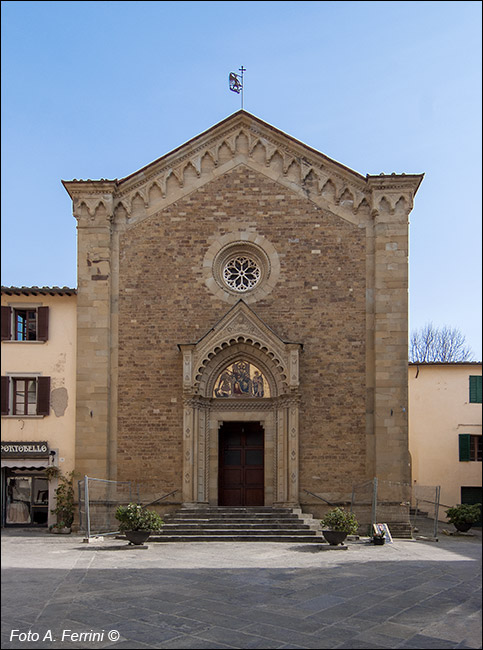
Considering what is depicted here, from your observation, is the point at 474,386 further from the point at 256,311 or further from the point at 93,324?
the point at 93,324

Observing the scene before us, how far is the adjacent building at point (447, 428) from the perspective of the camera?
97.0 ft

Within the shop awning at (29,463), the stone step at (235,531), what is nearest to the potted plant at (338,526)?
the stone step at (235,531)

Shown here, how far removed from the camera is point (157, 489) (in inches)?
898

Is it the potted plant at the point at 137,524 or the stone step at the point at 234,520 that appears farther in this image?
the stone step at the point at 234,520

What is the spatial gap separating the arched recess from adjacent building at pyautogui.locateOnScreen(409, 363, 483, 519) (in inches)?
369

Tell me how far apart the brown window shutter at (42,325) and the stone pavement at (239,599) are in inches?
330

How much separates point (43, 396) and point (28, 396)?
0.65m

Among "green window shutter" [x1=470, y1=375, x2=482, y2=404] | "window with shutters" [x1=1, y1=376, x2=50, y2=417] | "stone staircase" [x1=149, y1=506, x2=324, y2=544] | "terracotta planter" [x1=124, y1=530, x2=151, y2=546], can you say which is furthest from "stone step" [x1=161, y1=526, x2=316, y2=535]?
"green window shutter" [x1=470, y1=375, x2=482, y2=404]

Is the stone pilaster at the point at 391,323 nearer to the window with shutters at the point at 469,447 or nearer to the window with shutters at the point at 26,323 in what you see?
the window with shutters at the point at 469,447

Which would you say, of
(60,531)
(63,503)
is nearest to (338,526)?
(60,531)

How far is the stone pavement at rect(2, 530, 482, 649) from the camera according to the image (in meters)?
8.16

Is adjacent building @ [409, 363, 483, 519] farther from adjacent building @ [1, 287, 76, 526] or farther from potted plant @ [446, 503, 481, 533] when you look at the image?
adjacent building @ [1, 287, 76, 526]

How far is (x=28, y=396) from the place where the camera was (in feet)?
76.5

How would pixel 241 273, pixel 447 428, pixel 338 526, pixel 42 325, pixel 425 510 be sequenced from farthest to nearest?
pixel 425 510 < pixel 447 428 < pixel 241 273 < pixel 42 325 < pixel 338 526
